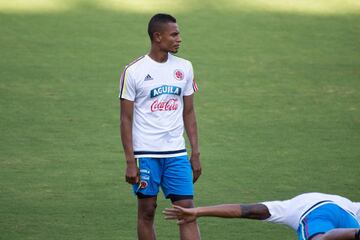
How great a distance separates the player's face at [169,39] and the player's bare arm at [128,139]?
53 cm

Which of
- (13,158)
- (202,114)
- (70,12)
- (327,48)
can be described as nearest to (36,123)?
(13,158)

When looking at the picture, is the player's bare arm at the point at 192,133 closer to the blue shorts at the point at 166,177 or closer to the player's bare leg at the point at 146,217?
the blue shorts at the point at 166,177

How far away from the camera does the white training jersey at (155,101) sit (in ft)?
23.6

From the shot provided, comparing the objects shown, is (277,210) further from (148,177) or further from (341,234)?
(148,177)

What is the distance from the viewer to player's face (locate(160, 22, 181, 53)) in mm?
7250

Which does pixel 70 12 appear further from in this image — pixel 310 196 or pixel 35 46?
pixel 310 196

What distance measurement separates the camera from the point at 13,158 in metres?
10.0

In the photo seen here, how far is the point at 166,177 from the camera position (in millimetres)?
7336

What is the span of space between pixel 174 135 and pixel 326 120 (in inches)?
182

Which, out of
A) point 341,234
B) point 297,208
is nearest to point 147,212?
point 297,208

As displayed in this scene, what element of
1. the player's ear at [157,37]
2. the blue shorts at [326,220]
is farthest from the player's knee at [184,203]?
the player's ear at [157,37]

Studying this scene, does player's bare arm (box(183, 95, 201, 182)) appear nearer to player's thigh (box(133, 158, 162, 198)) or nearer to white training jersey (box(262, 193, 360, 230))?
player's thigh (box(133, 158, 162, 198))

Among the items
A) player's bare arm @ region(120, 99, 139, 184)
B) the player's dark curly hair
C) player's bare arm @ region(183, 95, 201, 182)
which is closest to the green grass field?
player's bare arm @ region(183, 95, 201, 182)

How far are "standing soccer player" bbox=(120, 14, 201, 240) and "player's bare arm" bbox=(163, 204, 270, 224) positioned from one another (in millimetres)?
869
